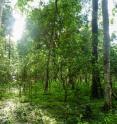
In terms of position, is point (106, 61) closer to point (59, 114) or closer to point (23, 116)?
point (59, 114)

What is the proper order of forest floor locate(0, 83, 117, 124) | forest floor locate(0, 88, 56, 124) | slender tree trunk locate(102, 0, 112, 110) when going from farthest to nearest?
slender tree trunk locate(102, 0, 112, 110) < forest floor locate(0, 88, 56, 124) < forest floor locate(0, 83, 117, 124)

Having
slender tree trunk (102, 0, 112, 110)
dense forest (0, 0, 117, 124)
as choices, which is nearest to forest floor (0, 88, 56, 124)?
dense forest (0, 0, 117, 124)

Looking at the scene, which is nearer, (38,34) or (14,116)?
(14,116)

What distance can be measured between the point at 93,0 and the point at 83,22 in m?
1.90

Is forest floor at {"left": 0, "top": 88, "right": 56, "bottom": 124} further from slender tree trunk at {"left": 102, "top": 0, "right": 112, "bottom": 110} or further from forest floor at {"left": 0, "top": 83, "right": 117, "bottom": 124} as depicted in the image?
slender tree trunk at {"left": 102, "top": 0, "right": 112, "bottom": 110}

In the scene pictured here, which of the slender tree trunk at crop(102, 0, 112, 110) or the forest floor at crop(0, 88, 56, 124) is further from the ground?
the slender tree trunk at crop(102, 0, 112, 110)

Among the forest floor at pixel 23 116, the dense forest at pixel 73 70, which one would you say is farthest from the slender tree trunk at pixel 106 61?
the forest floor at pixel 23 116

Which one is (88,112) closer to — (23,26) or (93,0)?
(93,0)

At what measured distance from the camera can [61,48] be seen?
22281mm

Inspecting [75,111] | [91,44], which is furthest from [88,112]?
[91,44]

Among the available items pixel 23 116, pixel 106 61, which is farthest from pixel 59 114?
pixel 106 61

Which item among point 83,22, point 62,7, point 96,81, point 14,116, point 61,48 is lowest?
point 14,116

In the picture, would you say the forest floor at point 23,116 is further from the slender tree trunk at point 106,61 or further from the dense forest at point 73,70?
the slender tree trunk at point 106,61

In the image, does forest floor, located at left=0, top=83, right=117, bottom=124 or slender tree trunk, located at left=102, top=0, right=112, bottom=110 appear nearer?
forest floor, located at left=0, top=83, right=117, bottom=124
